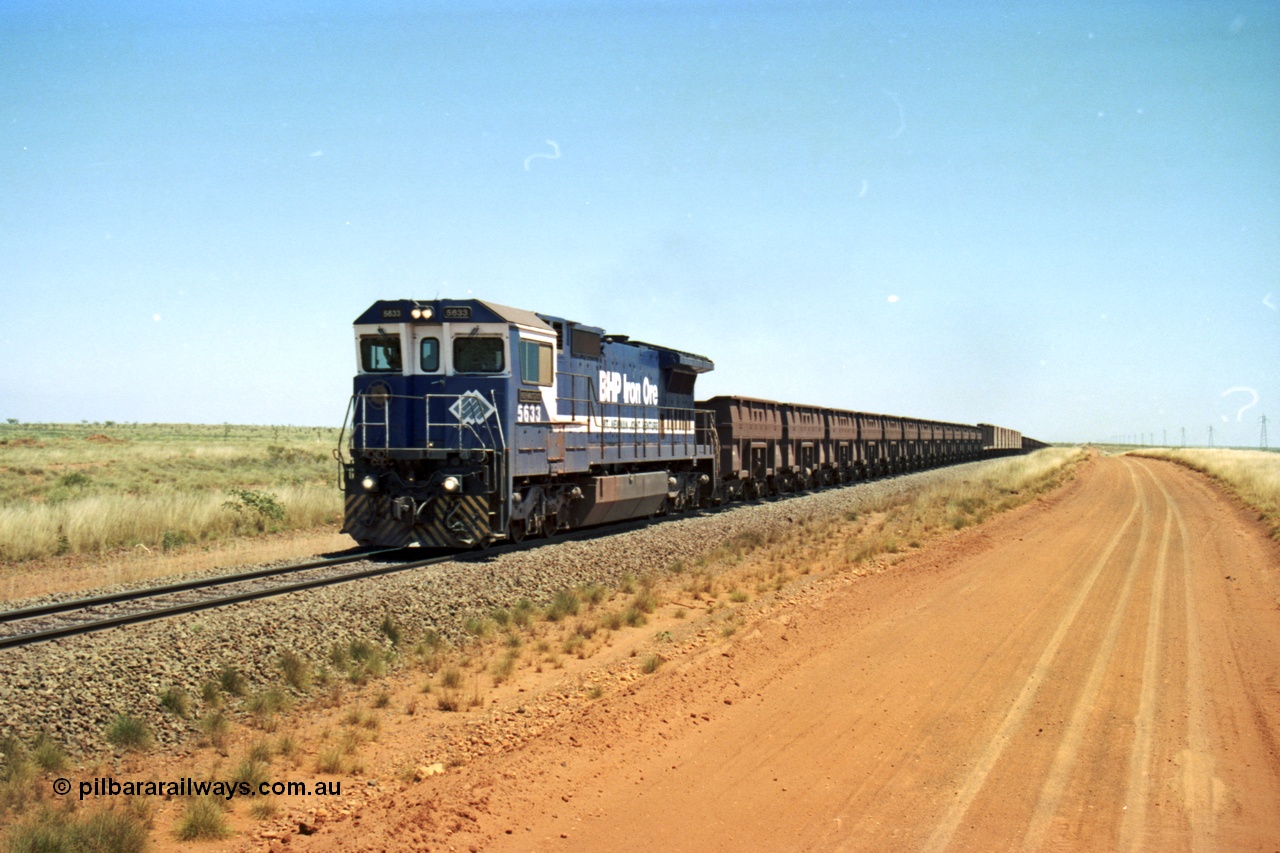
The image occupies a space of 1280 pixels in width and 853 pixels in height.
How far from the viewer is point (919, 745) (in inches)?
274

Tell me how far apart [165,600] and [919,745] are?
914cm

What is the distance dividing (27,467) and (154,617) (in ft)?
116

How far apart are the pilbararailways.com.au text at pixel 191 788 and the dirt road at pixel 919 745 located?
783mm

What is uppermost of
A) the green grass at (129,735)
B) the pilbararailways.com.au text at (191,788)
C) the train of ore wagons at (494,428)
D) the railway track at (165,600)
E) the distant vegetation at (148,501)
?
the train of ore wagons at (494,428)

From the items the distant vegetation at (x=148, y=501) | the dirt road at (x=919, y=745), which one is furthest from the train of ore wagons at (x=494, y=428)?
the dirt road at (x=919, y=745)

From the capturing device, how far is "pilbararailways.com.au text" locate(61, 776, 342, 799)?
6.03 m

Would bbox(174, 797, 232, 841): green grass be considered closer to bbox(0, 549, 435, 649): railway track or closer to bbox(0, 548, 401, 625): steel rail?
bbox(0, 549, 435, 649): railway track

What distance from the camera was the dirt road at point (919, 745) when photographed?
18.0 ft

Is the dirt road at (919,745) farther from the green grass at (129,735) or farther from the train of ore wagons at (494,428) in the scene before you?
the train of ore wagons at (494,428)

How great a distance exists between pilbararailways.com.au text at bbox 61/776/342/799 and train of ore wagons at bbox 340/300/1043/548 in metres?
8.41

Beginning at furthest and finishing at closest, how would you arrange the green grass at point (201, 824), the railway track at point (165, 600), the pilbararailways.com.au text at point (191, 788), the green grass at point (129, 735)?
the railway track at point (165, 600), the green grass at point (129, 735), the pilbararailways.com.au text at point (191, 788), the green grass at point (201, 824)

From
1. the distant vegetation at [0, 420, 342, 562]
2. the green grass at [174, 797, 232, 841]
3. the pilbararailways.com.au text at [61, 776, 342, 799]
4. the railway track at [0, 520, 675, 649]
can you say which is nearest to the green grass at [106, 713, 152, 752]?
the pilbararailways.com.au text at [61, 776, 342, 799]

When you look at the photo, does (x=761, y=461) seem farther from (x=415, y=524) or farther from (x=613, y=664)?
(x=613, y=664)

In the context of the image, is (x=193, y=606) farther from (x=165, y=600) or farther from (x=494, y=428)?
(x=494, y=428)
